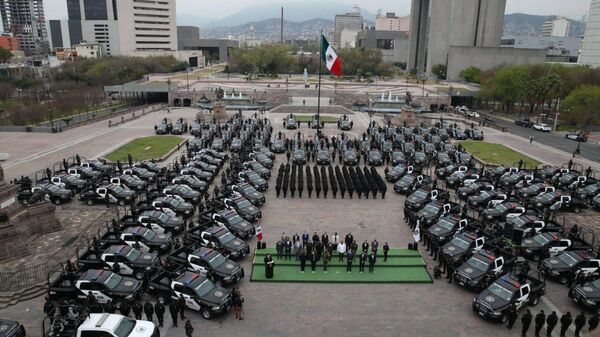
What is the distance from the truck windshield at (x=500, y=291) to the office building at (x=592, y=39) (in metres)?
111

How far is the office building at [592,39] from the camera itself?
10556 centimetres

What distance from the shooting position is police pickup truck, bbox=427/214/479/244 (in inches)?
848

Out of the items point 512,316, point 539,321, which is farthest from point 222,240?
point 539,321

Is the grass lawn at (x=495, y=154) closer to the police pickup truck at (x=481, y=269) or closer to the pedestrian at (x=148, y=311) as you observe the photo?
the police pickup truck at (x=481, y=269)

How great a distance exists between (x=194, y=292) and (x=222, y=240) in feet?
14.3

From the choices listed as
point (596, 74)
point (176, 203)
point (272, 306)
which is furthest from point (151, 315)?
point (596, 74)

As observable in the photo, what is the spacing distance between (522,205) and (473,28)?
319 feet

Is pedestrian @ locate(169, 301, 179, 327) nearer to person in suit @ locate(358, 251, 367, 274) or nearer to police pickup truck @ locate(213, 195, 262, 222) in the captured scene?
person in suit @ locate(358, 251, 367, 274)

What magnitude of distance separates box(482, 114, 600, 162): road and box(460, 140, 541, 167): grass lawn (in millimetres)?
6909

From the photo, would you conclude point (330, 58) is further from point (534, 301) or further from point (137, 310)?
point (137, 310)

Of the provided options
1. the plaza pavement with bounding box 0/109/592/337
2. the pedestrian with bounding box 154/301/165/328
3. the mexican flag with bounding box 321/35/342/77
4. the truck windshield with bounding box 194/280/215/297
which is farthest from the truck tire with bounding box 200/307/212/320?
the mexican flag with bounding box 321/35/342/77

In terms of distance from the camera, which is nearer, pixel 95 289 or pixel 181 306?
pixel 181 306

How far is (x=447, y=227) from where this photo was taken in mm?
22047

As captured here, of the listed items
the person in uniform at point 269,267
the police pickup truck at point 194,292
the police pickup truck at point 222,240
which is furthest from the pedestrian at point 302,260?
the police pickup truck at point 194,292
